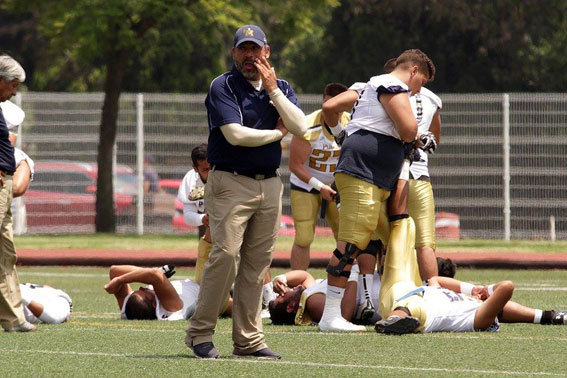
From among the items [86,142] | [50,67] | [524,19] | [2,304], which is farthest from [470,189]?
[50,67]

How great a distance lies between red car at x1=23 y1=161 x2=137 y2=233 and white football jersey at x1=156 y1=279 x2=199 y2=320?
48.2 ft

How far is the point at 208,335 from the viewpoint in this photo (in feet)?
28.6

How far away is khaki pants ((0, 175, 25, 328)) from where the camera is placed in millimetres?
10516

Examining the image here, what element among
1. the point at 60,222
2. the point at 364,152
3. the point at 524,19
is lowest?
the point at 60,222

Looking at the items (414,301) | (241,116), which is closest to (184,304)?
(414,301)

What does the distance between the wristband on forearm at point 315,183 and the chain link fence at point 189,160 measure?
10292 millimetres

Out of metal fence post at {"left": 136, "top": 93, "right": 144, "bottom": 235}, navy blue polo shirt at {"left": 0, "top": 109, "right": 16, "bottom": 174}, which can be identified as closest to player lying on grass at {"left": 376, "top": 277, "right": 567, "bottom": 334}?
navy blue polo shirt at {"left": 0, "top": 109, "right": 16, "bottom": 174}

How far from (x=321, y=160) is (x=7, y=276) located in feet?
13.8

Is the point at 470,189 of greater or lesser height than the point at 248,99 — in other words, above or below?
below

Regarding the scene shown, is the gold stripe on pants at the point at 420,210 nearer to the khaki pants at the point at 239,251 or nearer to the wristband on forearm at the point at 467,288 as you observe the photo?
the wristband on forearm at the point at 467,288

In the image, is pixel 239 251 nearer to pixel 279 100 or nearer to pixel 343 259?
pixel 279 100

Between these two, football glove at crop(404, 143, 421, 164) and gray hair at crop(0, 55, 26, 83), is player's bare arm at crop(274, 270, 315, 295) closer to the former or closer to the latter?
football glove at crop(404, 143, 421, 164)

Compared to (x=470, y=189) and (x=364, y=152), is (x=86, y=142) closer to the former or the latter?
(x=470, y=189)

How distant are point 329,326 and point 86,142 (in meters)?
17.2
